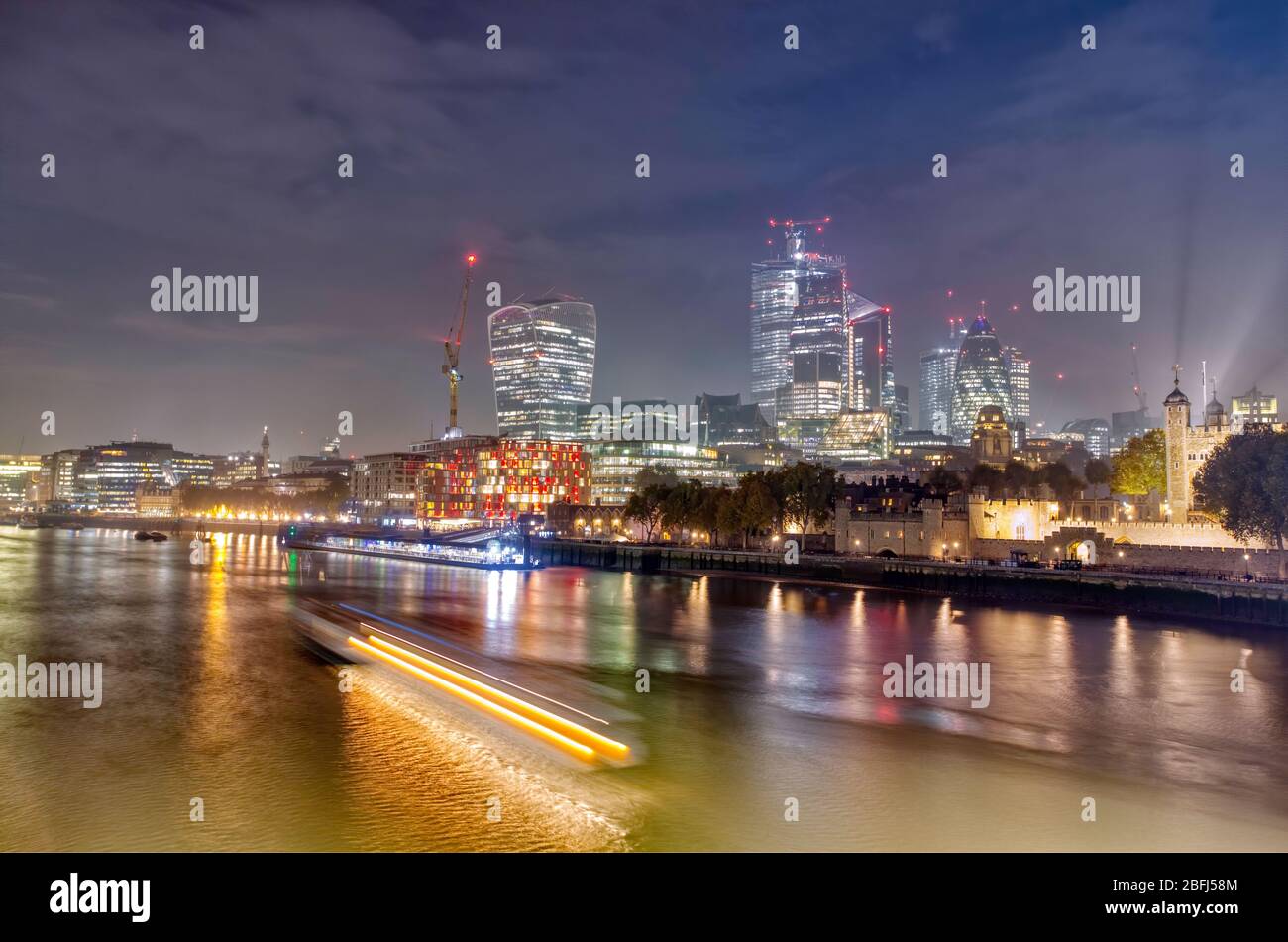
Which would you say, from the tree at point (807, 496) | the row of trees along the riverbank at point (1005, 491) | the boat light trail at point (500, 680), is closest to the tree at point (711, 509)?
the row of trees along the riverbank at point (1005, 491)

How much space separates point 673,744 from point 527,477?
6381 inches

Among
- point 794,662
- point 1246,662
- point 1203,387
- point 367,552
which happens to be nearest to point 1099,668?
point 1246,662

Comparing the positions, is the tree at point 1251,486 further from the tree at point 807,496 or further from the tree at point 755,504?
the tree at point 755,504

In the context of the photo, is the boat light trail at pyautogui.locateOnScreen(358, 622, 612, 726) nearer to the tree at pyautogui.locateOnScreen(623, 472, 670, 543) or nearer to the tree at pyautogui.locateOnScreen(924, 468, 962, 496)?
the tree at pyautogui.locateOnScreen(623, 472, 670, 543)

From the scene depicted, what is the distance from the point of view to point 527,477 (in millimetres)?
181625

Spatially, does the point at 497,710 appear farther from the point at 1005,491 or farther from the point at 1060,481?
the point at 1060,481

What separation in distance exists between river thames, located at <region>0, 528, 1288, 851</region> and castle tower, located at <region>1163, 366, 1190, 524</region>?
28986 millimetres

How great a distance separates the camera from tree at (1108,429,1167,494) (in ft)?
261

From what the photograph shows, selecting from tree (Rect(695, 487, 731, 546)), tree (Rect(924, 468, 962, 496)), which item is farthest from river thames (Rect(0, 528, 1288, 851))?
tree (Rect(924, 468, 962, 496))

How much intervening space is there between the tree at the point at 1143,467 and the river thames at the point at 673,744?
1626 inches

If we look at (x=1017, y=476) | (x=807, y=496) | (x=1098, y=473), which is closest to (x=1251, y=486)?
(x=807, y=496)
